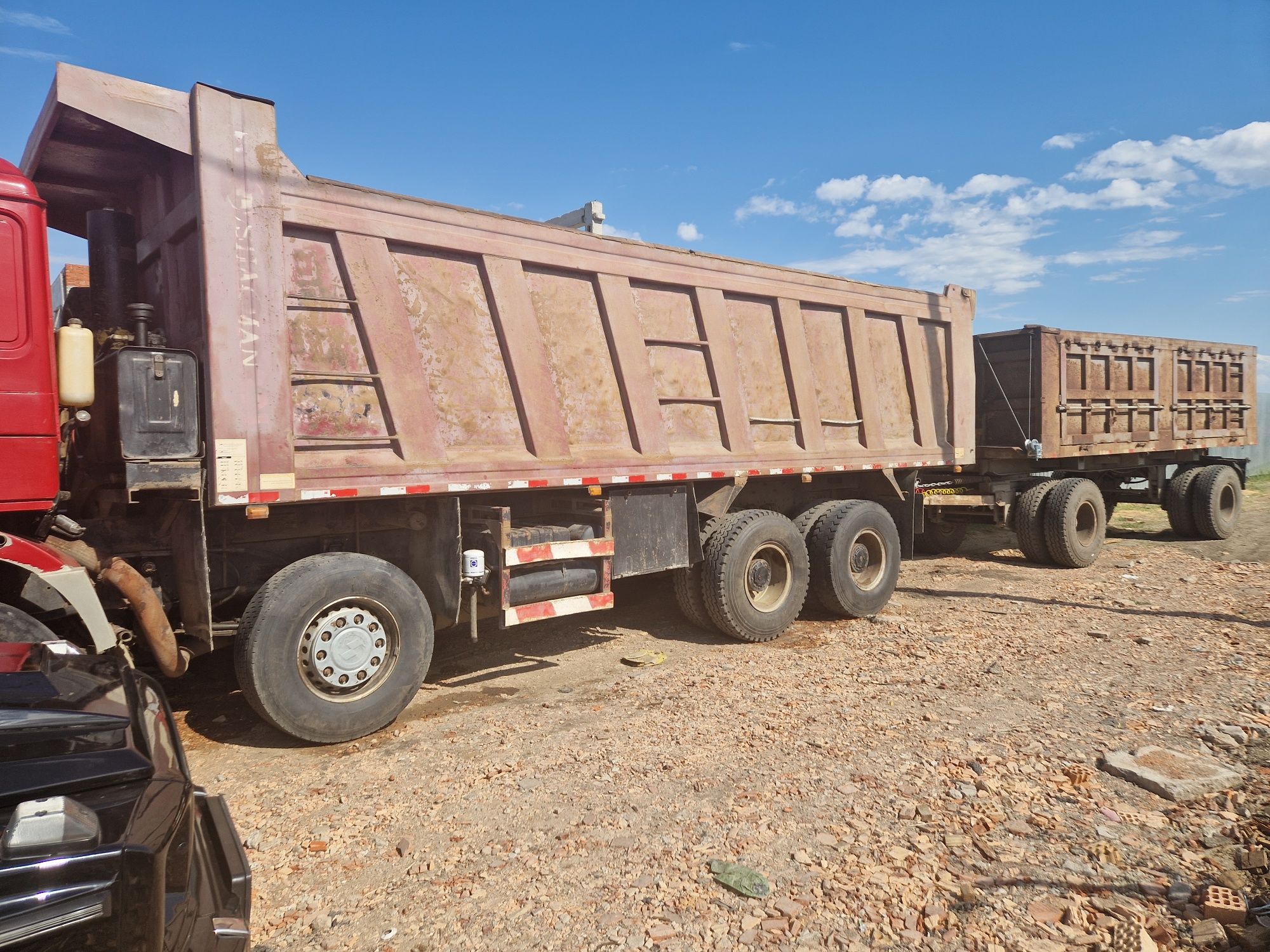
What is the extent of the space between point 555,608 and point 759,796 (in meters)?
2.23

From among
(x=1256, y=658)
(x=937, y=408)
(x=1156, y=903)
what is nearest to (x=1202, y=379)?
(x=937, y=408)

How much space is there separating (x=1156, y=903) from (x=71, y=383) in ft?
16.1

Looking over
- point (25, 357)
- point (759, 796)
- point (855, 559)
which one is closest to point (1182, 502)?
point (855, 559)

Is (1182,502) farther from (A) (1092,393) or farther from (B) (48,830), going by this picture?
(B) (48,830)

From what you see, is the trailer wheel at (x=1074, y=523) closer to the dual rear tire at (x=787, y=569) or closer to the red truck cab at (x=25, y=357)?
the dual rear tire at (x=787, y=569)

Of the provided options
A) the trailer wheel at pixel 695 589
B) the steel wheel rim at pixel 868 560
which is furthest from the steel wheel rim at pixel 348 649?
the steel wheel rim at pixel 868 560

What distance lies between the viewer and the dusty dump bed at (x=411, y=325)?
13.7ft


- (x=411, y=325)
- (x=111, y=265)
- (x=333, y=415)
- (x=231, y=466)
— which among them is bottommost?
(x=231, y=466)

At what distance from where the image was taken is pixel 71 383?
3.86m

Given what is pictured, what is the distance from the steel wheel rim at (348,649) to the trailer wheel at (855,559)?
12.9 feet

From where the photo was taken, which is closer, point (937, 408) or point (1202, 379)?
point (937, 408)

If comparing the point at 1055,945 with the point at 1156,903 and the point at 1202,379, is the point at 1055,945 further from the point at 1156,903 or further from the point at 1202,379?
the point at 1202,379

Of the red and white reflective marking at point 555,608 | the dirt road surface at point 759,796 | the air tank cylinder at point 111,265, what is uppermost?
the air tank cylinder at point 111,265

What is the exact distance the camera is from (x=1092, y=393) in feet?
35.6
